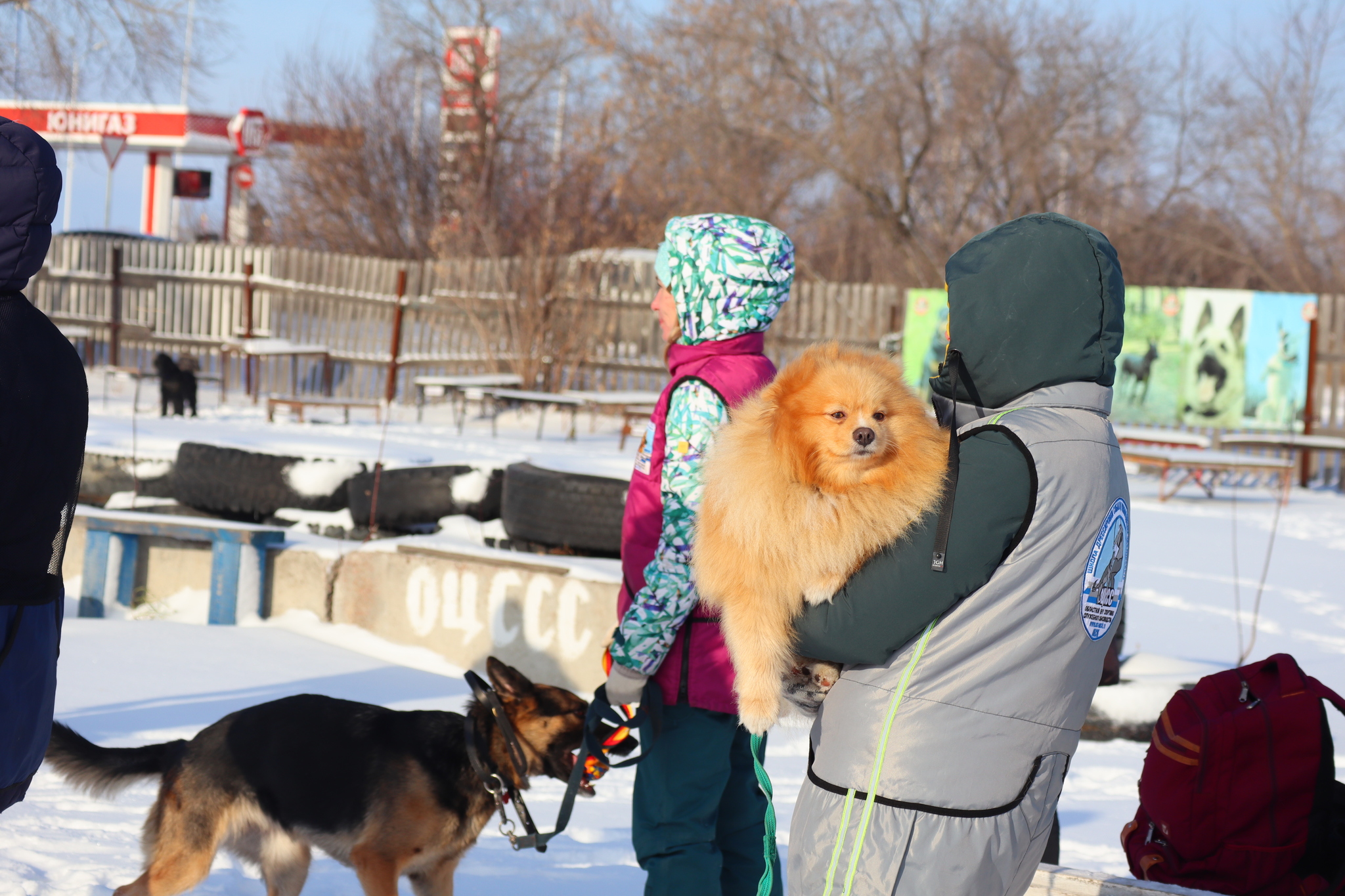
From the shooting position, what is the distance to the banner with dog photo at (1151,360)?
1413 centimetres

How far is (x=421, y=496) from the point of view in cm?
686

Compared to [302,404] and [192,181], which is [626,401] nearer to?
[302,404]

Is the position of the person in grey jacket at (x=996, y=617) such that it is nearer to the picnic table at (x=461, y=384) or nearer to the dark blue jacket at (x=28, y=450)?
the dark blue jacket at (x=28, y=450)

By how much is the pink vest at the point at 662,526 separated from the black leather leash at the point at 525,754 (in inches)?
2.9

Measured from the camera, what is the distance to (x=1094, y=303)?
5.32ft

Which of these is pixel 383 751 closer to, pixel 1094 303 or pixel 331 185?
pixel 1094 303

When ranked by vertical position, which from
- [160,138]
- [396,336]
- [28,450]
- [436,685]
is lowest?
[436,685]

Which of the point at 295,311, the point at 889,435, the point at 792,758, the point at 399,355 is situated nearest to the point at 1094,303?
the point at 889,435

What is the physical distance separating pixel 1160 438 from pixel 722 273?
36.9 feet

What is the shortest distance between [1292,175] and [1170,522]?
1297 cm

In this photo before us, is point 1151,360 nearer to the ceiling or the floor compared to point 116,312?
nearer to the ceiling

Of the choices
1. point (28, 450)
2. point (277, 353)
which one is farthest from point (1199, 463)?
point (277, 353)

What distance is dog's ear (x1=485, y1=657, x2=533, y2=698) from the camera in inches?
130

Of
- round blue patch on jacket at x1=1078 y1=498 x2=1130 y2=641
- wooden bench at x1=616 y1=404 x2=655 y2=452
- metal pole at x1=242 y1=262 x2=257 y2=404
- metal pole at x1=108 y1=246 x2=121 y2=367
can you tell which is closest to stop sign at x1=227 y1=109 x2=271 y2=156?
metal pole at x1=108 y1=246 x2=121 y2=367
